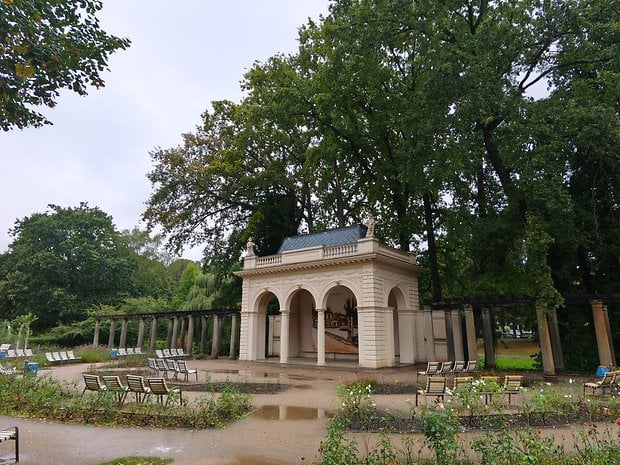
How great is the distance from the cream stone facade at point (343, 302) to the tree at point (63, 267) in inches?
1030

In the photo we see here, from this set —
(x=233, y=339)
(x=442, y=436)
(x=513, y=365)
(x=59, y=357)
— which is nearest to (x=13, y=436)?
(x=442, y=436)

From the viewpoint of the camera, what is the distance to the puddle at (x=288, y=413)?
10081 mm

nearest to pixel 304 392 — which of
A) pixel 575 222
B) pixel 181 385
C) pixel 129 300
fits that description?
pixel 181 385

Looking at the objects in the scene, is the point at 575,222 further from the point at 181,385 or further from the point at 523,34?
the point at 181,385

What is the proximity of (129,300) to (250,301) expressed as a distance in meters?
22.4

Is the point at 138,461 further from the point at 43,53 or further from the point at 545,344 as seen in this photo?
the point at 545,344

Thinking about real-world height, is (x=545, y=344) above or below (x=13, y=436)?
above

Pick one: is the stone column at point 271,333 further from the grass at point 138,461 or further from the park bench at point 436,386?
the grass at point 138,461

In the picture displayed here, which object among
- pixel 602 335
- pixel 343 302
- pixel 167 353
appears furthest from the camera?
pixel 167 353

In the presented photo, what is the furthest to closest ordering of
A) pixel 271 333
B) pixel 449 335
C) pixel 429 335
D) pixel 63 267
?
pixel 63 267 < pixel 271 333 < pixel 429 335 < pixel 449 335

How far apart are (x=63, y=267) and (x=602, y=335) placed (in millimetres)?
47612

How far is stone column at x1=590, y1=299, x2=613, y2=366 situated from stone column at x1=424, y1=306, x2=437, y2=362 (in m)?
8.22

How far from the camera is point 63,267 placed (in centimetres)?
4541

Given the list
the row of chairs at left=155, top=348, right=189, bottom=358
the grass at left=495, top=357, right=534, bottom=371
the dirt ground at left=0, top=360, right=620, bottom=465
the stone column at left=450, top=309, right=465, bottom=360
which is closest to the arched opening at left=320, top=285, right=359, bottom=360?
the stone column at left=450, top=309, right=465, bottom=360
